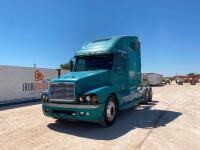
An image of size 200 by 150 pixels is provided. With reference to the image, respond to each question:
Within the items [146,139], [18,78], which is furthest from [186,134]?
[18,78]

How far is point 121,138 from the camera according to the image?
6582 mm

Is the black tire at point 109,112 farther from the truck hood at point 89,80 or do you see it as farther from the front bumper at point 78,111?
the truck hood at point 89,80

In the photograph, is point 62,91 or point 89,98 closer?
point 89,98

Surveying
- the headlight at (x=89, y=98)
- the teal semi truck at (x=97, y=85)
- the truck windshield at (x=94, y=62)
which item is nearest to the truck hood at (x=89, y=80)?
the teal semi truck at (x=97, y=85)

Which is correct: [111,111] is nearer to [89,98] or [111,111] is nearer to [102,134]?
[89,98]

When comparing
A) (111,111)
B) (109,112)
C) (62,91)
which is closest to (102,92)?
(109,112)

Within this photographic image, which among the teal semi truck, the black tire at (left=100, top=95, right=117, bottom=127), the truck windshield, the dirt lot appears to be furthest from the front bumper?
the truck windshield

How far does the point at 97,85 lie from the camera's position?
8266mm

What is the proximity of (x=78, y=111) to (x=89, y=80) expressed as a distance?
1.20 metres

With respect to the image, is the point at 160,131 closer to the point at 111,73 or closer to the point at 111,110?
the point at 111,110

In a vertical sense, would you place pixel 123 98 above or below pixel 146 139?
above

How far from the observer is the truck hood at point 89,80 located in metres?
7.71

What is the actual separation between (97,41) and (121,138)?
5.04m

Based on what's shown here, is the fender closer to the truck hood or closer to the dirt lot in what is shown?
the truck hood
